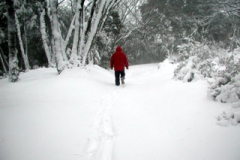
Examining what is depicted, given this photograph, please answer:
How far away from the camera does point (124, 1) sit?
1688 centimetres

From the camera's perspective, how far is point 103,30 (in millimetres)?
16812

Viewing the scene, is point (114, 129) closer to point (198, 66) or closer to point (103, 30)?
point (198, 66)

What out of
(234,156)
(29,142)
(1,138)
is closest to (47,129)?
(29,142)

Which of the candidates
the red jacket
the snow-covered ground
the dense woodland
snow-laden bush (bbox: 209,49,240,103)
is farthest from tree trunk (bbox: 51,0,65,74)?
snow-laden bush (bbox: 209,49,240,103)

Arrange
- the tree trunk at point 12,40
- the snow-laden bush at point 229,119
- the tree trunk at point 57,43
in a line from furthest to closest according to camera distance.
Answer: the tree trunk at point 57,43
the tree trunk at point 12,40
the snow-laden bush at point 229,119

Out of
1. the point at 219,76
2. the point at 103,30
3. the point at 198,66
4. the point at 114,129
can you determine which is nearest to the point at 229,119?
the point at 219,76

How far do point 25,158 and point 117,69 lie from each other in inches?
217

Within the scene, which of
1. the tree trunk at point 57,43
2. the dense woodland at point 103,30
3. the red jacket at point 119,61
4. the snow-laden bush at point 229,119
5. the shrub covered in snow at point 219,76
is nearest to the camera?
the snow-laden bush at point 229,119

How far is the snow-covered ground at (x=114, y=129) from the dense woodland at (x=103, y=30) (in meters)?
2.84

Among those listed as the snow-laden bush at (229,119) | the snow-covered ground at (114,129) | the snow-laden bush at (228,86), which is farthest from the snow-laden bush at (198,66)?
the snow-laden bush at (229,119)

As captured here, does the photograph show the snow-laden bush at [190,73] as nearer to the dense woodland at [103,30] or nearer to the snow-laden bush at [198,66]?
the snow-laden bush at [198,66]

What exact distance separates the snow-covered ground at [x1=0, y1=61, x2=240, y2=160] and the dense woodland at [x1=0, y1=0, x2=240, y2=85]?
284 cm

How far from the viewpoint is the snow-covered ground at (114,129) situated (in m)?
2.15

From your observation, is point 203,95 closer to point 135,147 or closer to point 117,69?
point 135,147
